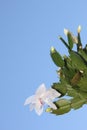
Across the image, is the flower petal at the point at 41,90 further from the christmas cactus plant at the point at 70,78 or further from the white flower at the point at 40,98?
the christmas cactus plant at the point at 70,78

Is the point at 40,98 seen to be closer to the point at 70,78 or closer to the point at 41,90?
the point at 41,90

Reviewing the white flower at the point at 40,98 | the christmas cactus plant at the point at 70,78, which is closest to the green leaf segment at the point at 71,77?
the christmas cactus plant at the point at 70,78

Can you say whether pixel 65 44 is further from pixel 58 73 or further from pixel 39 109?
pixel 39 109

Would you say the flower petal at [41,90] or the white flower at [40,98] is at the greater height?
the flower petal at [41,90]

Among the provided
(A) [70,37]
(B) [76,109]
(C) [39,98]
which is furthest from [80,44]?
(C) [39,98]

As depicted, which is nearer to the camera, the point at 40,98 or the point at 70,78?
the point at 40,98

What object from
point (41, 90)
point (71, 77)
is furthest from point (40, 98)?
point (71, 77)

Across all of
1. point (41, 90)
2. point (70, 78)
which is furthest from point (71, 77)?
point (41, 90)

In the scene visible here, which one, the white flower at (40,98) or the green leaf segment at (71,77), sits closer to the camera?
the white flower at (40,98)
